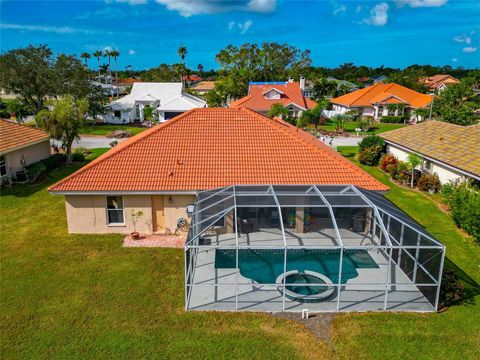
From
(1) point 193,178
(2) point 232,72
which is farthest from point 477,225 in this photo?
(2) point 232,72

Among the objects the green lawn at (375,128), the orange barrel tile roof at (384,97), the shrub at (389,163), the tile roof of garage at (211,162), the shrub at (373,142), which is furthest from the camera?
the orange barrel tile roof at (384,97)

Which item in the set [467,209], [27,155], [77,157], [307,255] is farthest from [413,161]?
[27,155]

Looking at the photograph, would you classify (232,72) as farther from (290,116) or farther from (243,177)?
(243,177)

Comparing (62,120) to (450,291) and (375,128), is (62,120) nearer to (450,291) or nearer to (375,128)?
(450,291)

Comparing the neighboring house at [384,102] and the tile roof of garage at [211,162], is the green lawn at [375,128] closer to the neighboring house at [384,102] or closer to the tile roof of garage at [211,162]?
the neighboring house at [384,102]

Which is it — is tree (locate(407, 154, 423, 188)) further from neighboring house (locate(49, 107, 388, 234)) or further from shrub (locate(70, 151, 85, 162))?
shrub (locate(70, 151, 85, 162))

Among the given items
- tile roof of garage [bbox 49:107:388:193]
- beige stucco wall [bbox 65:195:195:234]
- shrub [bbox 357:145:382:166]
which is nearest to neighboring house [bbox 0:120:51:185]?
beige stucco wall [bbox 65:195:195:234]

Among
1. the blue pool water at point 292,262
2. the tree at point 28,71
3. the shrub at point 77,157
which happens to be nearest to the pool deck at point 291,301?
the blue pool water at point 292,262
